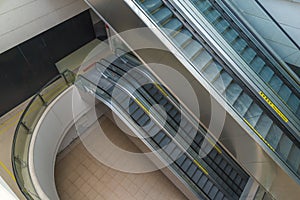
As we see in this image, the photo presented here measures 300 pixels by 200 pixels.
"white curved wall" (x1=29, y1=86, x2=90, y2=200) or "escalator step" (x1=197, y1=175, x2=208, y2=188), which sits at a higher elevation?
"white curved wall" (x1=29, y1=86, x2=90, y2=200)

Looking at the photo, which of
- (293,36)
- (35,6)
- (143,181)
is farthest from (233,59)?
(35,6)

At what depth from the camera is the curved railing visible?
17.1 feet

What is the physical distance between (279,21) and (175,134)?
135 inches

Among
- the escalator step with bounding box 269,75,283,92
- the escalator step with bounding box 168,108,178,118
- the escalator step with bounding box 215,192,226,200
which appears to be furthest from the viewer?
the escalator step with bounding box 168,108,178,118

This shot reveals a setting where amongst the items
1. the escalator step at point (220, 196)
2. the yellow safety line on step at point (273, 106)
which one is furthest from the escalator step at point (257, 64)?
the escalator step at point (220, 196)

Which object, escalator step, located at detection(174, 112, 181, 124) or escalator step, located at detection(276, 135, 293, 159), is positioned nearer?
escalator step, located at detection(276, 135, 293, 159)

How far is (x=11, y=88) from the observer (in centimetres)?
680

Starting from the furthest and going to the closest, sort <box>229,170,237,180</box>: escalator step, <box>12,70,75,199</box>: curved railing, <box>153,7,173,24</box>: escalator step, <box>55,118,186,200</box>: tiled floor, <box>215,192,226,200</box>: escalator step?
<box>55,118,186,200</box>: tiled floor
<box>229,170,237,180</box>: escalator step
<box>215,192,226,200</box>: escalator step
<box>12,70,75,199</box>: curved railing
<box>153,7,173,24</box>: escalator step

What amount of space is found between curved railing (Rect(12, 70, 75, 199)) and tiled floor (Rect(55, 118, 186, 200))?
1794mm

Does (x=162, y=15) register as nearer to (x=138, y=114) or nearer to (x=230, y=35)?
(x=230, y=35)

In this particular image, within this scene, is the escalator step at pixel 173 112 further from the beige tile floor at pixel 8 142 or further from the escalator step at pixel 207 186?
the beige tile floor at pixel 8 142

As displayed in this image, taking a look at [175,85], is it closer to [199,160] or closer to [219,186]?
[199,160]

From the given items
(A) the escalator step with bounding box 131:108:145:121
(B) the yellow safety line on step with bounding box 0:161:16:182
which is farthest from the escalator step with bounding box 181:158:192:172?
(B) the yellow safety line on step with bounding box 0:161:16:182

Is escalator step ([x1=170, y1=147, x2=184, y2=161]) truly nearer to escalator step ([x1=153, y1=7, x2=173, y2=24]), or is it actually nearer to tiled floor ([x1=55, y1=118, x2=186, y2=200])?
tiled floor ([x1=55, y1=118, x2=186, y2=200])
